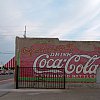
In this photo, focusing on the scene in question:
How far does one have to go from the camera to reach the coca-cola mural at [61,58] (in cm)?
2858

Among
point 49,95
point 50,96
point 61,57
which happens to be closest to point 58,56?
point 61,57

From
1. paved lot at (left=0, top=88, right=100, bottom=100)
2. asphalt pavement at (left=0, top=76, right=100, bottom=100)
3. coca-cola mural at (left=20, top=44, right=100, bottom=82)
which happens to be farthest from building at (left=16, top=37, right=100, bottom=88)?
paved lot at (left=0, top=88, right=100, bottom=100)

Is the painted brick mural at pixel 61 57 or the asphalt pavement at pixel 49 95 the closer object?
the asphalt pavement at pixel 49 95

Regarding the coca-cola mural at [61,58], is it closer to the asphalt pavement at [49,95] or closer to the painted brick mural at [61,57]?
the painted brick mural at [61,57]

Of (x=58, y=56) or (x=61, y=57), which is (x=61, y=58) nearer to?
(x=61, y=57)

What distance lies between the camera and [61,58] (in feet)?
94.0

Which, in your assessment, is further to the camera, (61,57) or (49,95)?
(61,57)

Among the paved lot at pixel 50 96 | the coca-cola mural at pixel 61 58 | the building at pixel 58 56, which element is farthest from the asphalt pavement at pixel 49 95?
the coca-cola mural at pixel 61 58

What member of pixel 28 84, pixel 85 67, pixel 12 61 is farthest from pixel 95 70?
pixel 12 61

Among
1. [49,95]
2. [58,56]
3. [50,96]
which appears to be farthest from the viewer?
[58,56]

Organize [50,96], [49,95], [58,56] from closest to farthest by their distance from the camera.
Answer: [50,96] → [49,95] → [58,56]

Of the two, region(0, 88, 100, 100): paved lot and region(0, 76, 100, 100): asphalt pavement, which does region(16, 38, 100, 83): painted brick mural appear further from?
region(0, 88, 100, 100): paved lot

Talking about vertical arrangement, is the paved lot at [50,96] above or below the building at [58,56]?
below

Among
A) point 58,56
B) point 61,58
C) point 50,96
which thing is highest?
point 58,56
